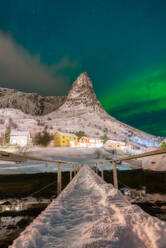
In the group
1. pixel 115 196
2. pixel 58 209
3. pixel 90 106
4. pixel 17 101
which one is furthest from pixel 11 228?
pixel 17 101

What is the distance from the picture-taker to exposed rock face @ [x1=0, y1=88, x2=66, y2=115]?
14262 cm

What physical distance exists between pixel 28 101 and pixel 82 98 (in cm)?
6875

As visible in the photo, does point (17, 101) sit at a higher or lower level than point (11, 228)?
higher

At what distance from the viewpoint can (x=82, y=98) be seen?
136 m

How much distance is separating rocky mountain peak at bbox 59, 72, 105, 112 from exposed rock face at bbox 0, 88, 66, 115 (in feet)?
118

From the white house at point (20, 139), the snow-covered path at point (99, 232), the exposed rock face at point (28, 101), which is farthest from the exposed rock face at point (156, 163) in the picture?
the exposed rock face at point (28, 101)

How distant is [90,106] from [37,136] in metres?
76.5

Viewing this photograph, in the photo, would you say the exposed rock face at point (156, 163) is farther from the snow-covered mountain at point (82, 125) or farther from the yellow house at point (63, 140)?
the snow-covered mountain at point (82, 125)

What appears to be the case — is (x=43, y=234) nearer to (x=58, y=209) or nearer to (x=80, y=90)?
(x=58, y=209)

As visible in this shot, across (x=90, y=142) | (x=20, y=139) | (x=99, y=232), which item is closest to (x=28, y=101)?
(x=20, y=139)

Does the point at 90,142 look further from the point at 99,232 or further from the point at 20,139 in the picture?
the point at 99,232

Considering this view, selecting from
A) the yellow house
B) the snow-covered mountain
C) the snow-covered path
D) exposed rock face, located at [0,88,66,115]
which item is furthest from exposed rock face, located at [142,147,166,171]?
exposed rock face, located at [0,88,66,115]

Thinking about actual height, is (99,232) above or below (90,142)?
below

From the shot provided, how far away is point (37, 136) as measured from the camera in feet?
166
